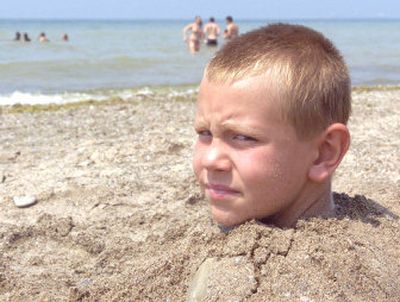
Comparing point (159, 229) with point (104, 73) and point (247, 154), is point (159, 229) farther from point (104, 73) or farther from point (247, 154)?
point (104, 73)

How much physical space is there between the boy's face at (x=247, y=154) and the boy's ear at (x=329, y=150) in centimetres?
4

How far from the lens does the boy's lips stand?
2.16m

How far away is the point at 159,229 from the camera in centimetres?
368

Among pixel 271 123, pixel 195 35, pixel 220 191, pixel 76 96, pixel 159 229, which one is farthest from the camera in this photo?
pixel 195 35

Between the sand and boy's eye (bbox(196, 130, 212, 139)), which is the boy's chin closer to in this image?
the sand

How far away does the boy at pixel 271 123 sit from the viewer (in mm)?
2049

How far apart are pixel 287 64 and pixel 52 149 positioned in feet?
13.8

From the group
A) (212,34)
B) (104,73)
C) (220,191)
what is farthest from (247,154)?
(212,34)

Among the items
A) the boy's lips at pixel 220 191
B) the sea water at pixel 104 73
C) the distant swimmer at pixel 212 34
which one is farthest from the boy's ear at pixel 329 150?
the distant swimmer at pixel 212 34

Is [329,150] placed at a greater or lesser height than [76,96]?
greater

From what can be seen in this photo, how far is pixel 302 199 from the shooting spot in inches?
88.6

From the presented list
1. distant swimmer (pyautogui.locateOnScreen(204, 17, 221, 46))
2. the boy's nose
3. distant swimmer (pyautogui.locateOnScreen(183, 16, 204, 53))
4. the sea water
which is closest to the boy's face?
the boy's nose

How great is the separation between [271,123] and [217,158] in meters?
0.22

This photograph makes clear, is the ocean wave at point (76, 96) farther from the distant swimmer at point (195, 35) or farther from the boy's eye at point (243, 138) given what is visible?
the distant swimmer at point (195, 35)
